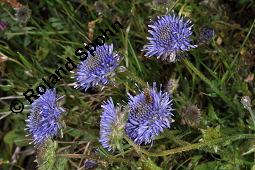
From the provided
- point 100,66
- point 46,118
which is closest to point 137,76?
point 100,66

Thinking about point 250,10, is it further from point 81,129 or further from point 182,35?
point 81,129

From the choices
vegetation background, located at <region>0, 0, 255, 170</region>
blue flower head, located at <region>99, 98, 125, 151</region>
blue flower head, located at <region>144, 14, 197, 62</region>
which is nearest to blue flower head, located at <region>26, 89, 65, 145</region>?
vegetation background, located at <region>0, 0, 255, 170</region>

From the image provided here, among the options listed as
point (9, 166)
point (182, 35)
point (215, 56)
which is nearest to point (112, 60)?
point (182, 35)

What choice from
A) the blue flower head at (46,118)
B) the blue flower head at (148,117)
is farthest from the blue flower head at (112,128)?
the blue flower head at (46,118)

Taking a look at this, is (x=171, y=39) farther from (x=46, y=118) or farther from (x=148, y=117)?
(x=46, y=118)

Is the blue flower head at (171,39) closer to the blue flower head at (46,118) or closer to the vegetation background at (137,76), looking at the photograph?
the vegetation background at (137,76)

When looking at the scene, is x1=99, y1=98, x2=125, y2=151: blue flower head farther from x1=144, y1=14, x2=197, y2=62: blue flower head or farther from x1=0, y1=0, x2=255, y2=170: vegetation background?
x1=144, y1=14, x2=197, y2=62: blue flower head
